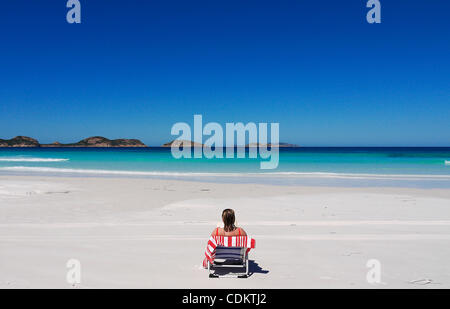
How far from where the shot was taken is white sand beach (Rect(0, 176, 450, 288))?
456 centimetres

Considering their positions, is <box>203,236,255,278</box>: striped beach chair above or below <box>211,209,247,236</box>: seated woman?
below

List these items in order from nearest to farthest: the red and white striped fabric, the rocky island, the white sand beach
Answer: the red and white striped fabric → the white sand beach → the rocky island

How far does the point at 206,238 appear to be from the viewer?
6617 mm

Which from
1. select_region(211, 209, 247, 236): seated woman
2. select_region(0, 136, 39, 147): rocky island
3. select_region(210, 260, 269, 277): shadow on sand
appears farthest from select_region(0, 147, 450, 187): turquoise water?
select_region(0, 136, 39, 147): rocky island

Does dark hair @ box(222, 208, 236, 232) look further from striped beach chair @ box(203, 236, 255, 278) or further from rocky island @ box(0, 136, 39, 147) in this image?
rocky island @ box(0, 136, 39, 147)

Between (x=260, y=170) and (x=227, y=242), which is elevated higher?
(x=260, y=170)

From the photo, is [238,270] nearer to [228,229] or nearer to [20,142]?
[228,229]

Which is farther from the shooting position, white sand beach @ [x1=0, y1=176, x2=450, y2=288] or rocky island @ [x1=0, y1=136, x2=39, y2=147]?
rocky island @ [x1=0, y1=136, x2=39, y2=147]

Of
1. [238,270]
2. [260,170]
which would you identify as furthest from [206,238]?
[260,170]

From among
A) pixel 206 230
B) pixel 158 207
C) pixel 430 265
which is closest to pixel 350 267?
pixel 430 265

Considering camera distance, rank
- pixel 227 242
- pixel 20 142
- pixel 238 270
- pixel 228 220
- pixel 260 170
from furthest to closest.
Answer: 1. pixel 20 142
2. pixel 260 170
3. pixel 238 270
4. pixel 228 220
5. pixel 227 242

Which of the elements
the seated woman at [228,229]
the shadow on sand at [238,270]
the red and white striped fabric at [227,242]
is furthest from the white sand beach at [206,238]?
the seated woman at [228,229]
